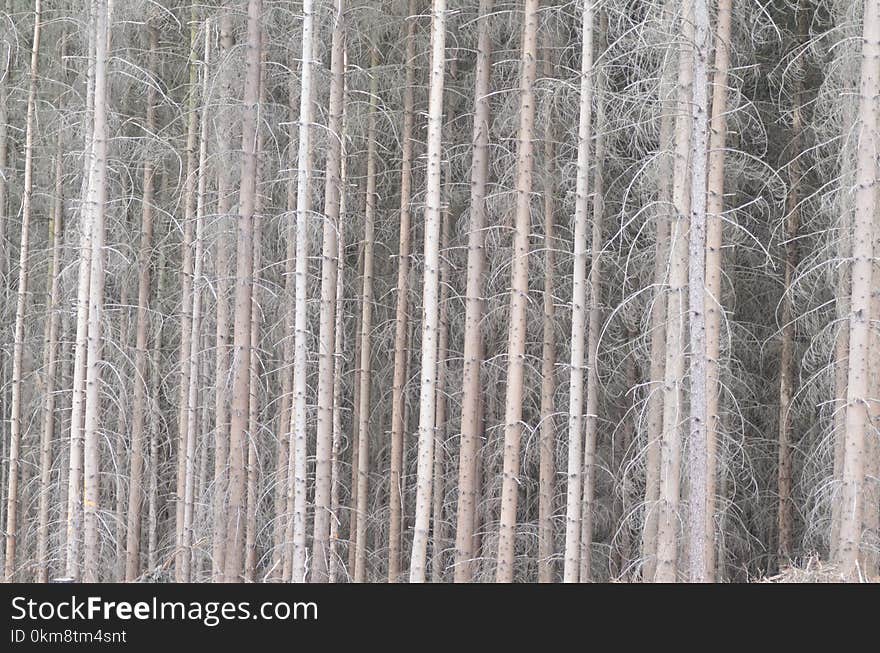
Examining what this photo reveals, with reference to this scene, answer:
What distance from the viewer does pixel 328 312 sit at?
40.5 feet

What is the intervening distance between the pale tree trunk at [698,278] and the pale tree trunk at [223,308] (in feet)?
17.6

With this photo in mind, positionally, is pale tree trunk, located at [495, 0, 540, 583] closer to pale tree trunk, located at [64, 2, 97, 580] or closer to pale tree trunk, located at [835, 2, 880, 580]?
pale tree trunk, located at [835, 2, 880, 580]

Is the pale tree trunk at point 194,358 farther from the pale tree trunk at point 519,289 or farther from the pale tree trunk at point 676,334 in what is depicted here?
the pale tree trunk at point 676,334

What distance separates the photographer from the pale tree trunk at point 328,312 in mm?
11398

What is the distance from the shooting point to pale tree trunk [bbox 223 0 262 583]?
1131cm

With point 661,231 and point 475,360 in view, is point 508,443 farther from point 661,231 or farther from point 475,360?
point 661,231

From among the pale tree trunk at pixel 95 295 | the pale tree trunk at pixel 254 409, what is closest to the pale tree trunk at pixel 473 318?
the pale tree trunk at pixel 254 409

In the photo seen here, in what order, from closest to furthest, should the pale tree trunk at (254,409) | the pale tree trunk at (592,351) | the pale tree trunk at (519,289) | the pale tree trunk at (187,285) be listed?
the pale tree trunk at (519,289)
the pale tree trunk at (254,409)
the pale tree trunk at (592,351)
the pale tree trunk at (187,285)

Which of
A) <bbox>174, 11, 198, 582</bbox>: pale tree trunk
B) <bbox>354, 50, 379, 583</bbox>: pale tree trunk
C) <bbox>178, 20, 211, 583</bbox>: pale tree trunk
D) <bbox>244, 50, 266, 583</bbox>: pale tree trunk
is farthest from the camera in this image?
<bbox>354, 50, 379, 583</bbox>: pale tree trunk

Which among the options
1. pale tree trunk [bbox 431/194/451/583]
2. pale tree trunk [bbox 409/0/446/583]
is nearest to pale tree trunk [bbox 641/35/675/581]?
pale tree trunk [bbox 409/0/446/583]

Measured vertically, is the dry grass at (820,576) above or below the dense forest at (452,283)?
below

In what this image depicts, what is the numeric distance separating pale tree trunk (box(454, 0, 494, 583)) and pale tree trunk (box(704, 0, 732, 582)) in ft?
8.52

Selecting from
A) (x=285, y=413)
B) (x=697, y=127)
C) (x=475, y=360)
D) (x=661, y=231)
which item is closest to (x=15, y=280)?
(x=285, y=413)

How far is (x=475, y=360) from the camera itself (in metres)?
A: 11.8
